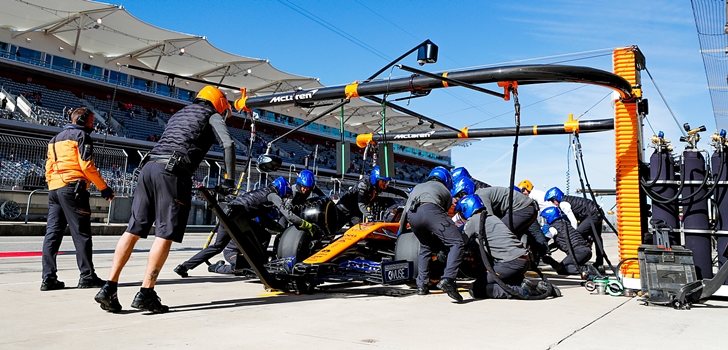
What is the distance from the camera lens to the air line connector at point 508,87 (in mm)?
7125

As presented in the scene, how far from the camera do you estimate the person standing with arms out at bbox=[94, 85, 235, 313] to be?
3966mm

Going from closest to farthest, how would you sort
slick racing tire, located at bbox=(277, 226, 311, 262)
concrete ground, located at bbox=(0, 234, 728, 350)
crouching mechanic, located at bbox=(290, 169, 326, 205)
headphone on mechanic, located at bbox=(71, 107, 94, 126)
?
concrete ground, located at bbox=(0, 234, 728, 350)
headphone on mechanic, located at bbox=(71, 107, 94, 126)
slick racing tire, located at bbox=(277, 226, 311, 262)
crouching mechanic, located at bbox=(290, 169, 326, 205)

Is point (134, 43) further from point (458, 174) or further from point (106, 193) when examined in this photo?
point (458, 174)

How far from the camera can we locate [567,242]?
8219mm

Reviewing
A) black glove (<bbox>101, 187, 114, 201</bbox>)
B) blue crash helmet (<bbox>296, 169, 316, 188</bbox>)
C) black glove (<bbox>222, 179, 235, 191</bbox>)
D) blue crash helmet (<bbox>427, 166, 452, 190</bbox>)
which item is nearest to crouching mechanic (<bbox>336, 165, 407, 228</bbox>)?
blue crash helmet (<bbox>296, 169, 316, 188</bbox>)

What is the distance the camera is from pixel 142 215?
4.11 meters

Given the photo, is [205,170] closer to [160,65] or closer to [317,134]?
[160,65]

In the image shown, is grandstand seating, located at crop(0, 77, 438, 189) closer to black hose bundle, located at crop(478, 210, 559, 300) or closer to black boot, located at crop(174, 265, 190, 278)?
black boot, located at crop(174, 265, 190, 278)

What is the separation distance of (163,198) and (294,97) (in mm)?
6025

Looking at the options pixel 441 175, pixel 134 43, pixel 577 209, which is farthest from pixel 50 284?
pixel 134 43

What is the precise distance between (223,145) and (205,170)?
16530 mm

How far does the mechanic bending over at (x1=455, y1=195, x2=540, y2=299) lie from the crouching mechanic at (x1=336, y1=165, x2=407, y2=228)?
245 cm

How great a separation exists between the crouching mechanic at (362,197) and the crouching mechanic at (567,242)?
2498 millimetres

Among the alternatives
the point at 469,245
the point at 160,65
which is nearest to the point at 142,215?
the point at 469,245
